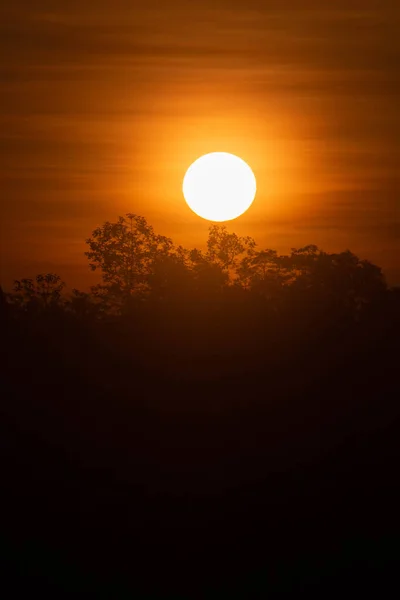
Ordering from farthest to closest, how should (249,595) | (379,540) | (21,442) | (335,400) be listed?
(335,400) → (21,442) → (379,540) → (249,595)

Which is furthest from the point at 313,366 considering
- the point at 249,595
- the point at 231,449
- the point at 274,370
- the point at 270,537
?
the point at 249,595

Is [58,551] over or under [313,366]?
under

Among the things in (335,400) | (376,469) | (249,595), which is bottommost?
(249,595)

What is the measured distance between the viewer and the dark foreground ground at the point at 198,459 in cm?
2728

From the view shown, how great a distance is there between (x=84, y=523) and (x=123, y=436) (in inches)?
141

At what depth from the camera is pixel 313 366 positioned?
116ft

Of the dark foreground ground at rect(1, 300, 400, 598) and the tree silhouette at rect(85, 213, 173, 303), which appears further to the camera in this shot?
the tree silhouette at rect(85, 213, 173, 303)

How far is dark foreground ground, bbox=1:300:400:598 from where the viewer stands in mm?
27281

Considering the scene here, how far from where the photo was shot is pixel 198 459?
A: 31.5 m

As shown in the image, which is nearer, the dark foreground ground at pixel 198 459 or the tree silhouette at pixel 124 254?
the dark foreground ground at pixel 198 459

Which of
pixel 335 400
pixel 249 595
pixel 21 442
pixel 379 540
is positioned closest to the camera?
pixel 249 595

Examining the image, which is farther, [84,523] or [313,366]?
[313,366]

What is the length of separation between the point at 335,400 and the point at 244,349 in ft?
11.1

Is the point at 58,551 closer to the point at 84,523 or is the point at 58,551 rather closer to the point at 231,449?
the point at 84,523
